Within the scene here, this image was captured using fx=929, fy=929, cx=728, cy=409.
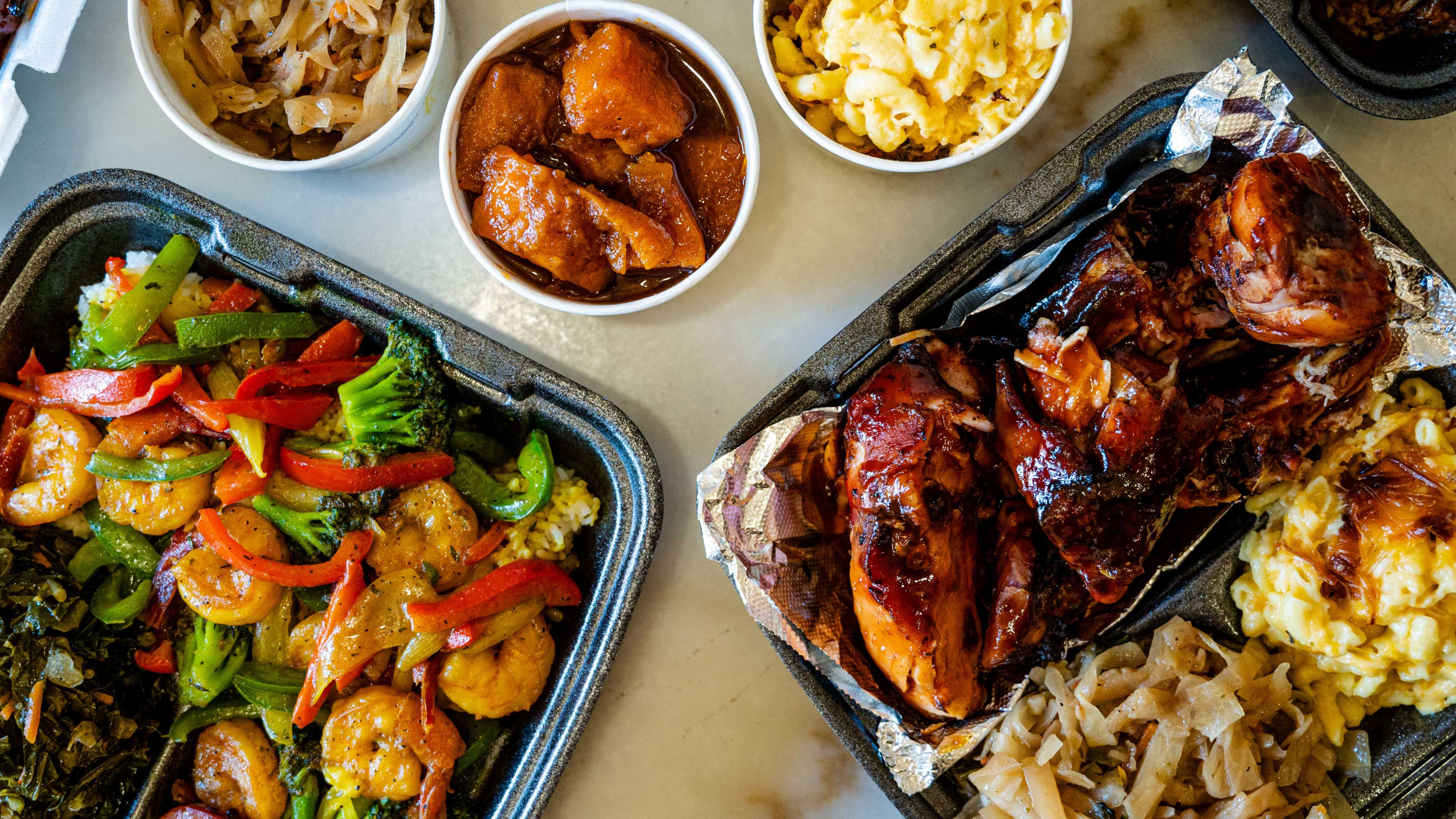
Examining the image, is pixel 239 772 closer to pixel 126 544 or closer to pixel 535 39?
pixel 126 544

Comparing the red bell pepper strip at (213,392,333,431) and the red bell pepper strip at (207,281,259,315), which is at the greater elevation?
the red bell pepper strip at (207,281,259,315)

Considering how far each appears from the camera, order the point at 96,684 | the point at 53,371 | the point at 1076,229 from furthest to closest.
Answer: the point at 53,371
the point at 96,684
the point at 1076,229

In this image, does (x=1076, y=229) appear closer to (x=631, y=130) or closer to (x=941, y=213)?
(x=941, y=213)

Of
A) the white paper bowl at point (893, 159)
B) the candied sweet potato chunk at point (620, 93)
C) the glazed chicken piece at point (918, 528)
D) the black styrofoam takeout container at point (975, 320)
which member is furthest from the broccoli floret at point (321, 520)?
the white paper bowl at point (893, 159)

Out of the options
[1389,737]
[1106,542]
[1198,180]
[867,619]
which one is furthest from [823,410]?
[1389,737]

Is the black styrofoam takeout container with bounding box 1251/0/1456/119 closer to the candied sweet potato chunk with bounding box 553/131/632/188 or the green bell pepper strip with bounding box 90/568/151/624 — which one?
the candied sweet potato chunk with bounding box 553/131/632/188

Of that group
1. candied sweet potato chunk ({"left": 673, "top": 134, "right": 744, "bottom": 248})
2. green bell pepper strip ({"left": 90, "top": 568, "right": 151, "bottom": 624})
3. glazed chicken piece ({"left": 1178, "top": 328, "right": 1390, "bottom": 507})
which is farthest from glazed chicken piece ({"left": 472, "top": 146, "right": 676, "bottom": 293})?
glazed chicken piece ({"left": 1178, "top": 328, "right": 1390, "bottom": 507})

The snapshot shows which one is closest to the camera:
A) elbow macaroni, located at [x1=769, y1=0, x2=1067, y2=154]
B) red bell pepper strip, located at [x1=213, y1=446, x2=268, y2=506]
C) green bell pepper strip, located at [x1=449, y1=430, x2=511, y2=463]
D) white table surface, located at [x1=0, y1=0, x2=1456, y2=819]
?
elbow macaroni, located at [x1=769, y1=0, x2=1067, y2=154]

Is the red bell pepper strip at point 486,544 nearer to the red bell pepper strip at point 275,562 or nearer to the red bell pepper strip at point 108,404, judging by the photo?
the red bell pepper strip at point 275,562
